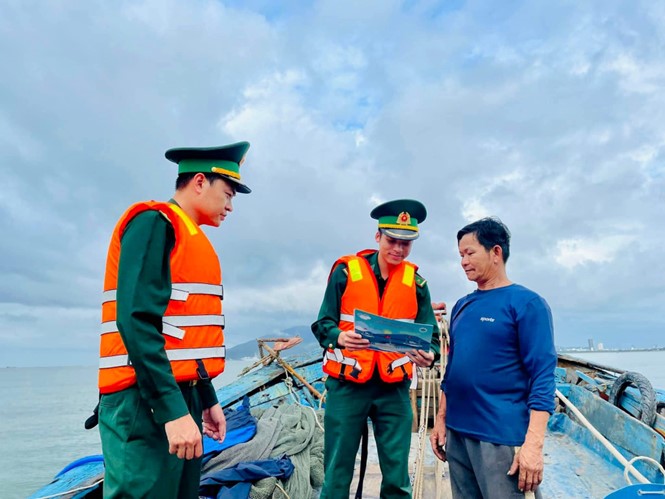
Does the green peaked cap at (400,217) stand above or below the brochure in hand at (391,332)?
above

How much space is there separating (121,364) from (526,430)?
5.20 feet

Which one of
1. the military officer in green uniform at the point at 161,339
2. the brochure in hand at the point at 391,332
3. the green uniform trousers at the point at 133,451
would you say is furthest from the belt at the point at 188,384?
the brochure in hand at the point at 391,332

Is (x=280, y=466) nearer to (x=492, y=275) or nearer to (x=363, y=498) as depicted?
(x=363, y=498)

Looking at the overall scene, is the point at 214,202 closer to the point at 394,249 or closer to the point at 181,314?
the point at 181,314

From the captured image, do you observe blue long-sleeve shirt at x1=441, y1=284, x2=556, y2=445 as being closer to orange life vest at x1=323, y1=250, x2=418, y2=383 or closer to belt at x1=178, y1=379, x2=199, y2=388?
orange life vest at x1=323, y1=250, x2=418, y2=383

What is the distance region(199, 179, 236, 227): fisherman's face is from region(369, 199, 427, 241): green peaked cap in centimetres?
119

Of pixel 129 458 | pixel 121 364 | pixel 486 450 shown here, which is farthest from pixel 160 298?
pixel 486 450

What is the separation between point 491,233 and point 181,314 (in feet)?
4.51

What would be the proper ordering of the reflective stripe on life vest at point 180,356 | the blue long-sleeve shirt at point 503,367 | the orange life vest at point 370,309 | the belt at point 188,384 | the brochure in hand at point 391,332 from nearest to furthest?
the reflective stripe on life vest at point 180,356 < the belt at point 188,384 < the blue long-sleeve shirt at point 503,367 < the brochure in hand at point 391,332 < the orange life vest at point 370,309

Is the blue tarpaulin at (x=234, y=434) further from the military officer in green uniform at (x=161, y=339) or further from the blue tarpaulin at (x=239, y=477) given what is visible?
the military officer in green uniform at (x=161, y=339)

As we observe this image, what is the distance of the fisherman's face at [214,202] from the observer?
6.42 ft

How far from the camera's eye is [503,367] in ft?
6.78

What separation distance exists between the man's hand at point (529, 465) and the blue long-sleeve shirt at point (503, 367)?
0.08m

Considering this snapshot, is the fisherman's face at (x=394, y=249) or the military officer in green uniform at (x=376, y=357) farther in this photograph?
the fisherman's face at (x=394, y=249)
